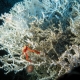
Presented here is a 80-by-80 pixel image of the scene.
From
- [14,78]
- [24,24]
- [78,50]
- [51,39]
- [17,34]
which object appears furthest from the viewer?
[14,78]

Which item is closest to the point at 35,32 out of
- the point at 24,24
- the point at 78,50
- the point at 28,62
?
the point at 24,24

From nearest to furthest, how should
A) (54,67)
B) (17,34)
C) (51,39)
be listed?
1. (54,67)
2. (51,39)
3. (17,34)

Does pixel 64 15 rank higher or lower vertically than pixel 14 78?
higher

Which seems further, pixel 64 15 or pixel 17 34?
pixel 64 15

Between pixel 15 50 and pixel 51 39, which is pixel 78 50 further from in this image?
pixel 15 50

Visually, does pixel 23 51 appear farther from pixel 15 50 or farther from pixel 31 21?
pixel 31 21

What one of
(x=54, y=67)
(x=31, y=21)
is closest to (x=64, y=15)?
(x=31, y=21)

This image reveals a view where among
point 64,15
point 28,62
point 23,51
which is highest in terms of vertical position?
point 64,15
